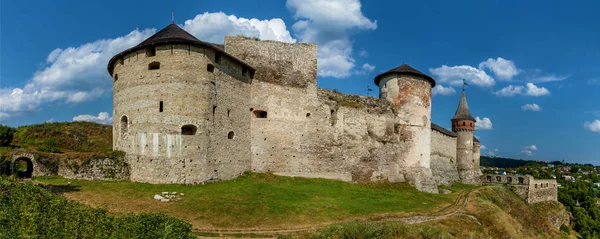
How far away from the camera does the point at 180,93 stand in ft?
64.6

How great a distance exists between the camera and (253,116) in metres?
24.6

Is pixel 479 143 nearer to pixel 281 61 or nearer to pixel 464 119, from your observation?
pixel 464 119

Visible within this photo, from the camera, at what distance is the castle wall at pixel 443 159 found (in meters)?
35.8

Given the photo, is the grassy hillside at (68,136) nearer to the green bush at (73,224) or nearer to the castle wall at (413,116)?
the green bush at (73,224)

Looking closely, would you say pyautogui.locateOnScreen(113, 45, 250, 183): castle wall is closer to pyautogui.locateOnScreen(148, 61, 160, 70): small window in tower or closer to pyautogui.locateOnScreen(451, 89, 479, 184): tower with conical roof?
pyautogui.locateOnScreen(148, 61, 160, 70): small window in tower

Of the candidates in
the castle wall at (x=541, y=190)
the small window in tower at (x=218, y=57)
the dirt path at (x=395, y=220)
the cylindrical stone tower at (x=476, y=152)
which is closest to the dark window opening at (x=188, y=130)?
the small window in tower at (x=218, y=57)

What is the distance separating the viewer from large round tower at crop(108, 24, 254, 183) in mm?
19391

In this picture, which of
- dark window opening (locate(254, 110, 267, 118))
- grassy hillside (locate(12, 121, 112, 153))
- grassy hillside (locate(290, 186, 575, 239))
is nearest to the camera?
grassy hillside (locate(290, 186, 575, 239))

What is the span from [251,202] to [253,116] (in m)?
8.91

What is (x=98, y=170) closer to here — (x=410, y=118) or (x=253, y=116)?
(x=253, y=116)

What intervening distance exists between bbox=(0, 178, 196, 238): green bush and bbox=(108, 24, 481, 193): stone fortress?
9097 millimetres

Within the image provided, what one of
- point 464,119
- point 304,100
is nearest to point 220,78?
point 304,100

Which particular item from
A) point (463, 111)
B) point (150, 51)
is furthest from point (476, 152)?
point (150, 51)

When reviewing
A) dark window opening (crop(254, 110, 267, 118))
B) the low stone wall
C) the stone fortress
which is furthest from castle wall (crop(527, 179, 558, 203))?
the low stone wall
